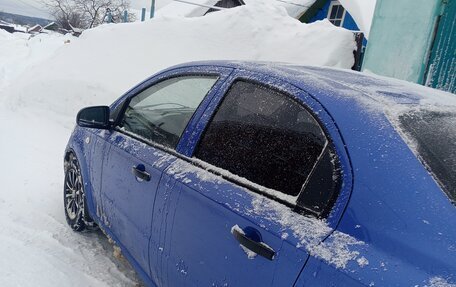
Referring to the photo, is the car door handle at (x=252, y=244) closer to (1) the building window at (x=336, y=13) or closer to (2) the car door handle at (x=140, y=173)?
(2) the car door handle at (x=140, y=173)

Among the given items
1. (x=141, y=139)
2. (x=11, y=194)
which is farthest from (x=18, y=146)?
(x=141, y=139)

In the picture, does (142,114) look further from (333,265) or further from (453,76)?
(453,76)

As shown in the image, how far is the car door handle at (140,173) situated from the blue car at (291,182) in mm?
11

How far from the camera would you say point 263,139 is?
1.77 m

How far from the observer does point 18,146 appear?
5.56 metres

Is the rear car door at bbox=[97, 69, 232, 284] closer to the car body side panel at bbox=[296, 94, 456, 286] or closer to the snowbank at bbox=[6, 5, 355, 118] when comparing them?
the car body side panel at bbox=[296, 94, 456, 286]

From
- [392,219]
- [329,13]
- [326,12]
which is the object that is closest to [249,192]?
[392,219]

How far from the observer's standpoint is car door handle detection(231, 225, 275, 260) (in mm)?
1463

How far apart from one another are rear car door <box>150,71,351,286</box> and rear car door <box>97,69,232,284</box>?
0.15 meters

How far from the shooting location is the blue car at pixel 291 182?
4.10 feet

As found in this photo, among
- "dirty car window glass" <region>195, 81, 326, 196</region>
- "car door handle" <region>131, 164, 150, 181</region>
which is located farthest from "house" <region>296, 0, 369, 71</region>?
"dirty car window glass" <region>195, 81, 326, 196</region>

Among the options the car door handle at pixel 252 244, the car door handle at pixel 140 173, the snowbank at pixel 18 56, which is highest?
the car door handle at pixel 252 244

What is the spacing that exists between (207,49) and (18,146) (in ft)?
15.0

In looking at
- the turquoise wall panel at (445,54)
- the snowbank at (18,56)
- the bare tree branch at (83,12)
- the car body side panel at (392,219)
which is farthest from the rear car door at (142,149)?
the bare tree branch at (83,12)
